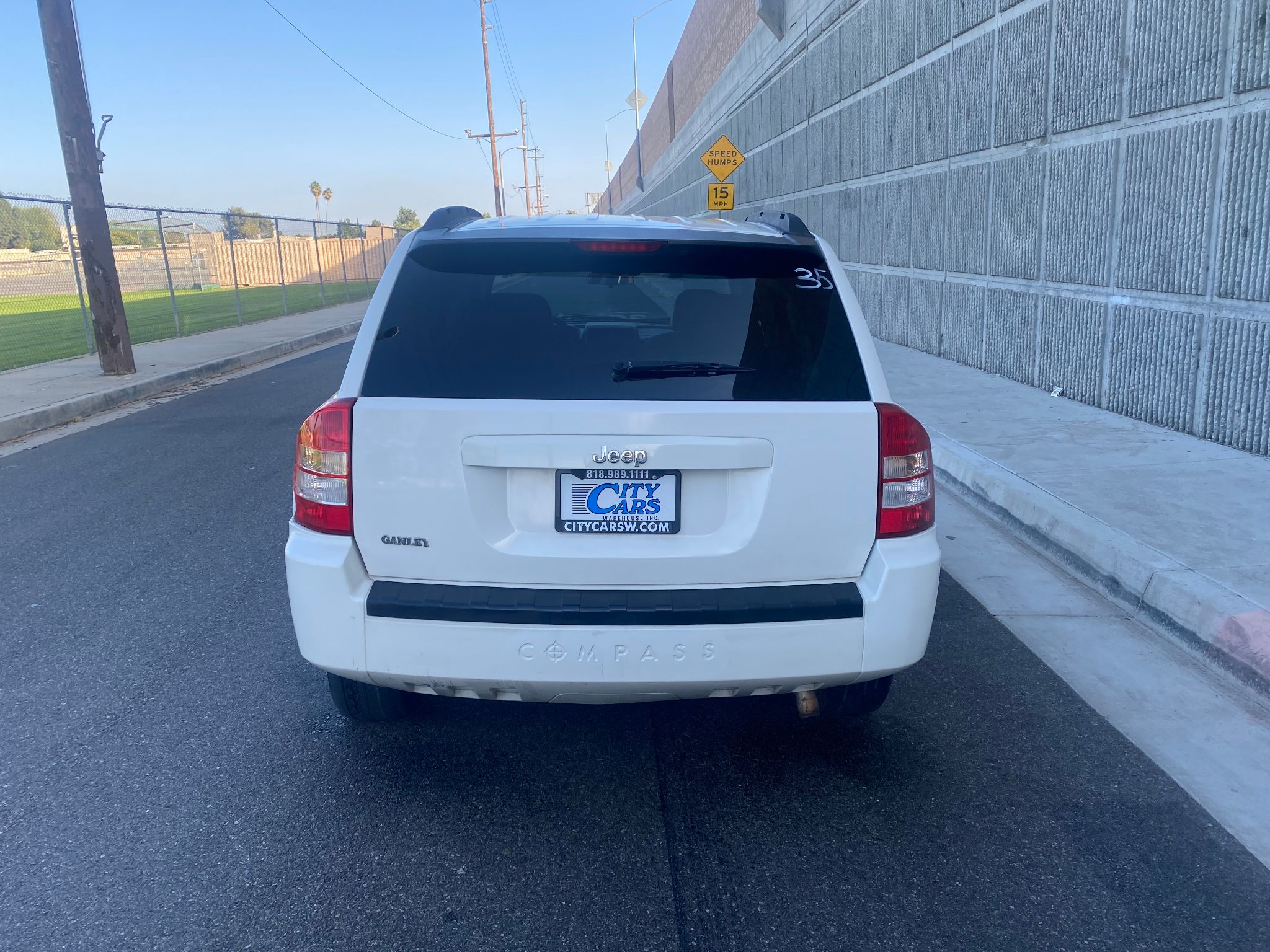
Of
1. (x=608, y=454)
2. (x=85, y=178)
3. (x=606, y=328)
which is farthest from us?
(x=85, y=178)

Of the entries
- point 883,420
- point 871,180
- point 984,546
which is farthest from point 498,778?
point 871,180

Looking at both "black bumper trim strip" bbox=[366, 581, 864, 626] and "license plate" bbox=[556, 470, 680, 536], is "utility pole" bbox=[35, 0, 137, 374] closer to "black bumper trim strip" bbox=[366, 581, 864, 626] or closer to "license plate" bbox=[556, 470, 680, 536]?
"black bumper trim strip" bbox=[366, 581, 864, 626]

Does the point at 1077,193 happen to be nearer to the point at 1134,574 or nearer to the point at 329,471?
the point at 1134,574

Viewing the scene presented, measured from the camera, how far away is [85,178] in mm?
13156

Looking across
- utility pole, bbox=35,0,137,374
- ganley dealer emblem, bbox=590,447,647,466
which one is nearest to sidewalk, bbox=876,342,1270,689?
ganley dealer emblem, bbox=590,447,647,466

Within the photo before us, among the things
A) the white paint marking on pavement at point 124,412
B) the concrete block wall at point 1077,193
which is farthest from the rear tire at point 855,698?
the white paint marking on pavement at point 124,412

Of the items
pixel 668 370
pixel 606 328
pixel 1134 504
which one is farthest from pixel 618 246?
pixel 1134 504

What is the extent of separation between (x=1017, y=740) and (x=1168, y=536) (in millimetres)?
2214

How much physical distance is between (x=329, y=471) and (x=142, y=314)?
87.7ft

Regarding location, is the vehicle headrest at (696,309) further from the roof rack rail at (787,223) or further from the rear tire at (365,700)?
the rear tire at (365,700)

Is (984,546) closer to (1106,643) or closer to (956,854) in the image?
(1106,643)

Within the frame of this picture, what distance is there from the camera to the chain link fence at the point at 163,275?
18.5m

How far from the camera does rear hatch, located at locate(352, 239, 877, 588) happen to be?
3004 millimetres

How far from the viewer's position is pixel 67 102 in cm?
1294
